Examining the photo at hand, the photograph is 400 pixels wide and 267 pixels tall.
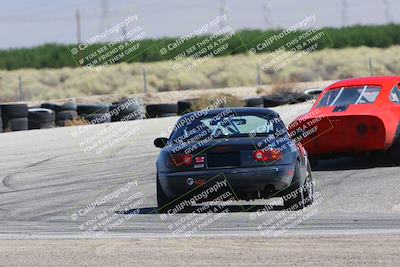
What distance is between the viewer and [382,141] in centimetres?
1546

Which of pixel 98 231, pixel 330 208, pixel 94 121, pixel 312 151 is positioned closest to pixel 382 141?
pixel 312 151

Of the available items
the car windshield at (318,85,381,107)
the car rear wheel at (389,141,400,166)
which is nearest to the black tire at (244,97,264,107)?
the car windshield at (318,85,381,107)

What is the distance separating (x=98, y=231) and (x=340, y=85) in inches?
278

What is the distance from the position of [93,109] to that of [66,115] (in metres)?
0.69

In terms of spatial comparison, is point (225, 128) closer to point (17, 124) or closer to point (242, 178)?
point (242, 178)

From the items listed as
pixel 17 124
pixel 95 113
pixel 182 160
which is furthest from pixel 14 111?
pixel 182 160

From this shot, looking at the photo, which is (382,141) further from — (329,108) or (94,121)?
(94,121)

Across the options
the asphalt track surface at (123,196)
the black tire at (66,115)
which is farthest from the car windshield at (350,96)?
the black tire at (66,115)

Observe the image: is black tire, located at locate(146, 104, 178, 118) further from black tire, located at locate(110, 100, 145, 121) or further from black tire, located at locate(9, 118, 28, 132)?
black tire, located at locate(9, 118, 28, 132)

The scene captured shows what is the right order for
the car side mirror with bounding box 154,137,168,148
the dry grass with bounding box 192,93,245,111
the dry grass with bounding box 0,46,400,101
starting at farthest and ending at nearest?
the dry grass with bounding box 0,46,400,101
the dry grass with bounding box 192,93,245,111
the car side mirror with bounding box 154,137,168,148

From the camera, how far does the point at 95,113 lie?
2647 centimetres

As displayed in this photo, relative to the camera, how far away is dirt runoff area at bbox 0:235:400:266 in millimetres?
8422

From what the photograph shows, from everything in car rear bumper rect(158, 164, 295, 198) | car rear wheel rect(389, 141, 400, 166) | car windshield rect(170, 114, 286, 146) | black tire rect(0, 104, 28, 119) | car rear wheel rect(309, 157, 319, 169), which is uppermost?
car windshield rect(170, 114, 286, 146)

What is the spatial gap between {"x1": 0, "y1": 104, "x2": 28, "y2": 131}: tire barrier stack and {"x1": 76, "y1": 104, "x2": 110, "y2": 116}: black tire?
2183mm
